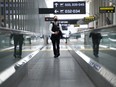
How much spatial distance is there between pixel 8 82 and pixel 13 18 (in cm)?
678

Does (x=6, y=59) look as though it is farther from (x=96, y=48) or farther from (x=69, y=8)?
(x=69, y=8)

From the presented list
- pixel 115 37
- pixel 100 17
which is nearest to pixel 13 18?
pixel 115 37

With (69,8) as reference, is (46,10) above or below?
below

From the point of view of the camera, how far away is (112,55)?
5305 millimetres

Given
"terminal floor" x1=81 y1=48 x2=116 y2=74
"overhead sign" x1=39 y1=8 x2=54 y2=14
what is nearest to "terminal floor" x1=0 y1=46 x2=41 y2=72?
"terminal floor" x1=81 y1=48 x2=116 y2=74

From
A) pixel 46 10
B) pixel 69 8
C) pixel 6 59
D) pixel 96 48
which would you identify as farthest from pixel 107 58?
pixel 69 8

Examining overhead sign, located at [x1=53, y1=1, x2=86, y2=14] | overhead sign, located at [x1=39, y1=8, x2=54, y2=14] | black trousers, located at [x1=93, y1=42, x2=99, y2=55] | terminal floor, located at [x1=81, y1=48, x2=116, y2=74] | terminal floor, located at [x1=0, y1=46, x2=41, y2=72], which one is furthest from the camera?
overhead sign, located at [x1=53, y1=1, x2=86, y2=14]

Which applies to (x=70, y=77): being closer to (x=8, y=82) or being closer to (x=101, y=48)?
(x=101, y=48)

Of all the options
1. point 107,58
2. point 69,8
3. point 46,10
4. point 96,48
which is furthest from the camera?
point 69,8

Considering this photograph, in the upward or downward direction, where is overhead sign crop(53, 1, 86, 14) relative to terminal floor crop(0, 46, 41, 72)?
upward

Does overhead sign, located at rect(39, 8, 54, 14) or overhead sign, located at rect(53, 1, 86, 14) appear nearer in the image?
overhead sign, located at rect(39, 8, 54, 14)

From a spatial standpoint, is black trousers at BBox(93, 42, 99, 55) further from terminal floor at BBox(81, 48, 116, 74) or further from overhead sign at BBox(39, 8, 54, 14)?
overhead sign at BBox(39, 8, 54, 14)

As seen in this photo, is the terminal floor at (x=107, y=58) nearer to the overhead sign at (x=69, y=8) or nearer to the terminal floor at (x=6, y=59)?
the terminal floor at (x=6, y=59)

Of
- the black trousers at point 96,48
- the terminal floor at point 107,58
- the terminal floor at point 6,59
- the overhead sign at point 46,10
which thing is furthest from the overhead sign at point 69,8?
the terminal floor at point 6,59
